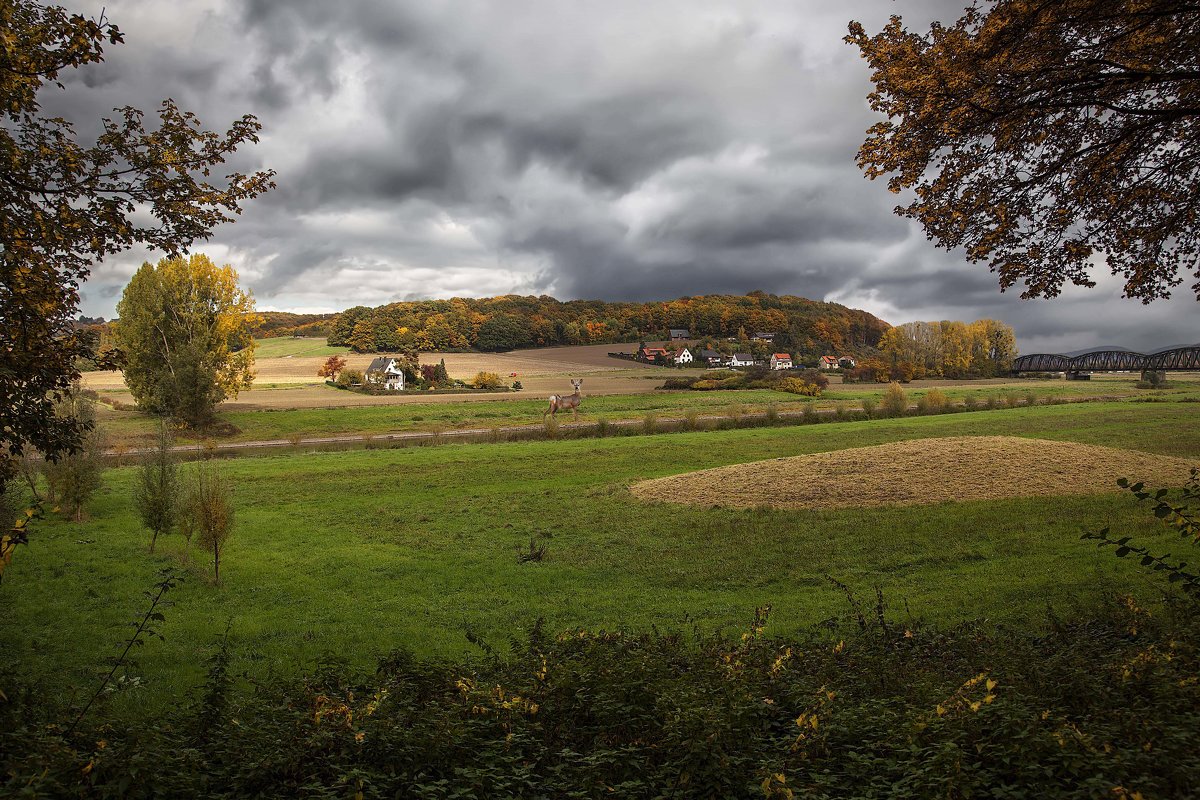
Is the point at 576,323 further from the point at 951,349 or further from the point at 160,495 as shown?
the point at 160,495

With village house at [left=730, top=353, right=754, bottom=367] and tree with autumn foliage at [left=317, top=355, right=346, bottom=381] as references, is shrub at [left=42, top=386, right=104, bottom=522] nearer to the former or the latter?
tree with autumn foliage at [left=317, top=355, right=346, bottom=381]

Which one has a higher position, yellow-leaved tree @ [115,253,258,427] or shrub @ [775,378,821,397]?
yellow-leaved tree @ [115,253,258,427]

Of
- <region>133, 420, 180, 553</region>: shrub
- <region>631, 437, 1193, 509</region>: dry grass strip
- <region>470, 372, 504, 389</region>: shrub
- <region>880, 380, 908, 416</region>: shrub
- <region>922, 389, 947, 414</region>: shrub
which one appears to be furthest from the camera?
<region>470, 372, 504, 389</region>: shrub

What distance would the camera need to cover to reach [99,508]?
2008 centimetres

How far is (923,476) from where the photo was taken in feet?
59.8

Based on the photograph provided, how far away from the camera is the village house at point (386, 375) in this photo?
8219cm

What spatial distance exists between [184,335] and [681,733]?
175 feet

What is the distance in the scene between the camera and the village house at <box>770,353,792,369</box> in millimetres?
125162

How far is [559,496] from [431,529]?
15.4 ft

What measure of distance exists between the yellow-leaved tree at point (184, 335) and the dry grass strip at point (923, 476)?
37346 mm

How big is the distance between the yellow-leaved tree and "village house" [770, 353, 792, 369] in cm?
9341

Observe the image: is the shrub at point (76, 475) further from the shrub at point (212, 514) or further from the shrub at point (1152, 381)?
the shrub at point (1152, 381)

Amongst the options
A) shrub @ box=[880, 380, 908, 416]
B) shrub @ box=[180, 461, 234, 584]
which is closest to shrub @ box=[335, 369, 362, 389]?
shrub @ box=[880, 380, 908, 416]

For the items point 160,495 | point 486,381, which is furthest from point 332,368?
point 160,495
